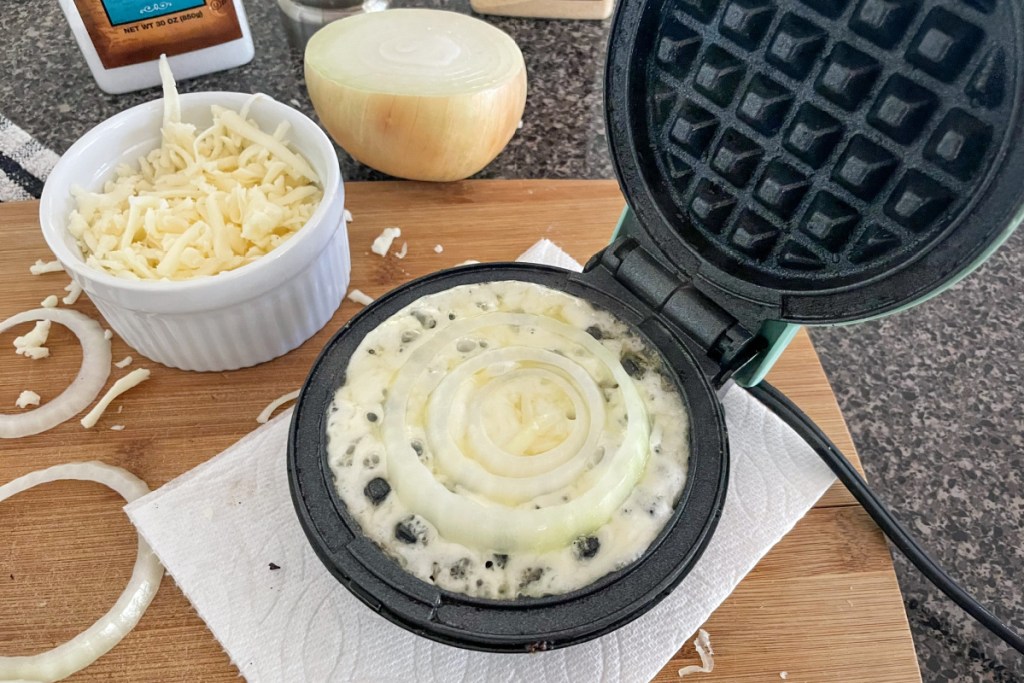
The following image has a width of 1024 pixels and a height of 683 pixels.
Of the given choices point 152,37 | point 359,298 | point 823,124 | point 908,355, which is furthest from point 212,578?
point 908,355

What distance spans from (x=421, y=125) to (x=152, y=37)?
1.95ft

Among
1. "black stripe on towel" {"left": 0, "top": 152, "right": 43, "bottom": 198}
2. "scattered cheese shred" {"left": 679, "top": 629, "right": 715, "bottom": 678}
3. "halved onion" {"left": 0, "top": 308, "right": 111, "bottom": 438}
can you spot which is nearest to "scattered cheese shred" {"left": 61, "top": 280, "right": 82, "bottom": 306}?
"halved onion" {"left": 0, "top": 308, "right": 111, "bottom": 438}

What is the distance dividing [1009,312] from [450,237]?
1.04 metres

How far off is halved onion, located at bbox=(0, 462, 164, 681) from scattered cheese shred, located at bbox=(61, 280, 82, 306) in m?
0.31

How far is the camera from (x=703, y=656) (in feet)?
2.89

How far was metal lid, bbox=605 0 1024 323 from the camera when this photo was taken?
646 millimetres

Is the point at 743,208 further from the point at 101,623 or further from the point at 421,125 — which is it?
the point at 101,623

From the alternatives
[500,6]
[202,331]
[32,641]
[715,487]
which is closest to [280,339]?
[202,331]

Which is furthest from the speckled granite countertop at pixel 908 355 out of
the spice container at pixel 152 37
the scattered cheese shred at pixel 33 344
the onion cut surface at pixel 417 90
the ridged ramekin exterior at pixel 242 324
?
the scattered cheese shred at pixel 33 344

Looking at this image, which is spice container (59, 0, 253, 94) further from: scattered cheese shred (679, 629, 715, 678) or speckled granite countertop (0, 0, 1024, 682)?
scattered cheese shred (679, 629, 715, 678)

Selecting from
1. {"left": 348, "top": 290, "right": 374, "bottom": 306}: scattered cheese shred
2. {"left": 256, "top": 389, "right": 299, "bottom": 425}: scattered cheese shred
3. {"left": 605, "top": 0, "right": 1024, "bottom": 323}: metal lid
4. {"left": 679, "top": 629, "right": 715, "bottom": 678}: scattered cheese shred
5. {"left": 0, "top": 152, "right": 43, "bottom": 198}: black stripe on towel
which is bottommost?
{"left": 679, "top": 629, "right": 715, "bottom": 678}: scattered cheese shred

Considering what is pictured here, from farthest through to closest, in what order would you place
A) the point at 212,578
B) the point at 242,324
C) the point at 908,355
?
the point at 908,355
the point at 242,324
the point at 212,578

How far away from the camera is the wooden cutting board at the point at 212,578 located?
875mm

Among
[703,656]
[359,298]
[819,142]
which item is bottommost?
[703,656]
